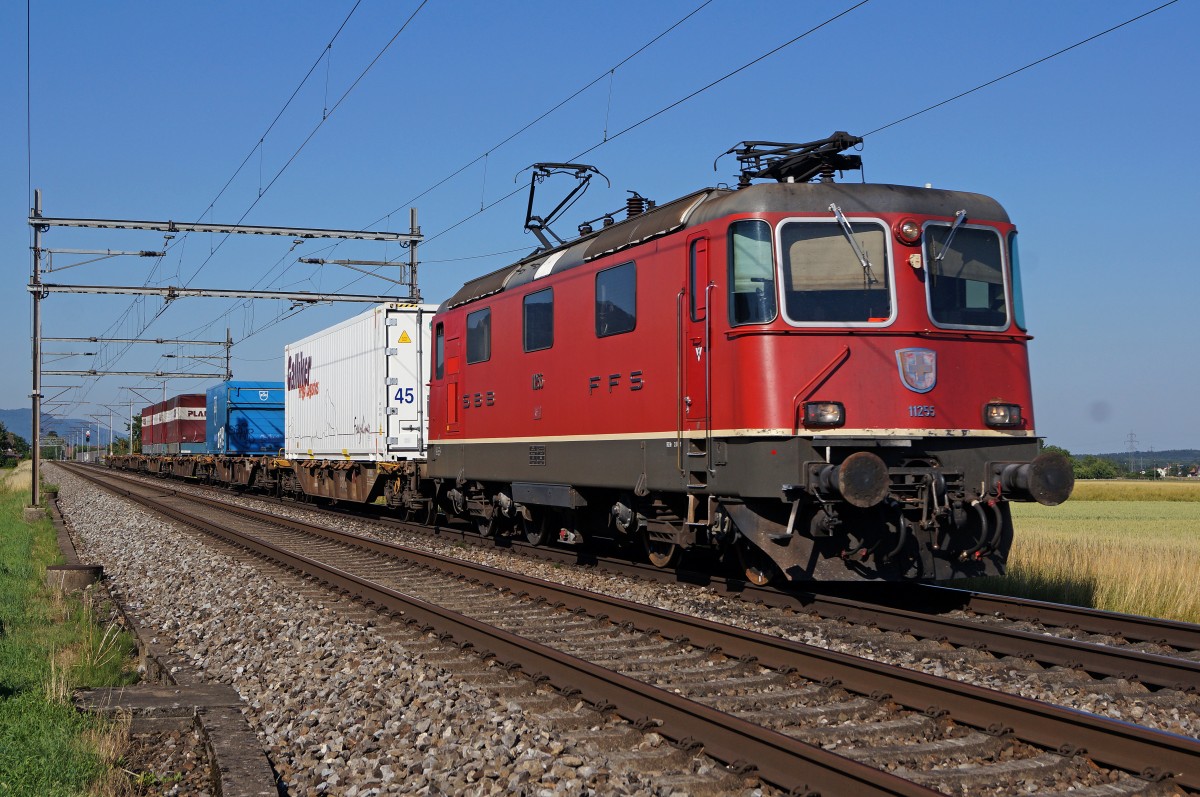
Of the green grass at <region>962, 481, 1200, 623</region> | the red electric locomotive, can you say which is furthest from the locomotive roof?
the green grass at <region>962, 481, 1200, 623</region>

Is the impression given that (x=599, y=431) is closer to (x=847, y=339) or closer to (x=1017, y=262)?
(x=847, y=339)

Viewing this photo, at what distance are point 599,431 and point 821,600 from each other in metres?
3.20

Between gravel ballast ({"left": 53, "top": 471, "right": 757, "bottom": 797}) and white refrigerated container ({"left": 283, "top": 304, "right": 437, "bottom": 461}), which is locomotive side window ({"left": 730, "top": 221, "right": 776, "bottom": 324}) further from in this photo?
Result: white refrigerated container ({"left": 283, "top": 304, "right": 437, "bottom": 461})

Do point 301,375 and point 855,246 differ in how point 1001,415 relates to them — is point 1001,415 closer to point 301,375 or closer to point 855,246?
point 855,246

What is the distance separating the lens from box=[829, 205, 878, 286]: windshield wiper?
9.30 m

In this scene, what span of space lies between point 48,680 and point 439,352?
1030 centimetres

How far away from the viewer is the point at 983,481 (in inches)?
362

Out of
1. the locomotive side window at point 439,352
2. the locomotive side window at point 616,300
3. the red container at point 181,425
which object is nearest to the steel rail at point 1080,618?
the locomotive side window at point 616,300

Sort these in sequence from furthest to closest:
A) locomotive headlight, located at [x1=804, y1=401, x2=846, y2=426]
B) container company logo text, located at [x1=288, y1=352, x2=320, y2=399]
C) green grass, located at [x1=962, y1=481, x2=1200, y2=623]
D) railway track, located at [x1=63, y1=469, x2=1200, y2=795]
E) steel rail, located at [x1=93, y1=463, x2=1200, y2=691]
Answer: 1. container company logo text, located at [x1=288, y1=352, x2=320, y2=399]
2. green grass, located at [x1=962, y1=481, x2=1200, y2=623]
3. locomotive headlight, located at [x1=804, y1=401, x2=846, y2=426]
4. steel rail, located at [x1=93, y1=463, x2=1200, y2=691]
5. railway track, located at [x1=63, y1=469, x2=1200, y2=795]

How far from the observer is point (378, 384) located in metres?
21.3

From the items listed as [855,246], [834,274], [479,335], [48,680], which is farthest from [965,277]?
[48,680]

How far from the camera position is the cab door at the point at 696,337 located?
384 inches

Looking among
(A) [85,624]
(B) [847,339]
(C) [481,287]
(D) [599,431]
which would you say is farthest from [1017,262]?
(A) [85,624]

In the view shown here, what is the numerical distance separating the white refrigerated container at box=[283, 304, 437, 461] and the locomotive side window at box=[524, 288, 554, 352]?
7561 millimetres
